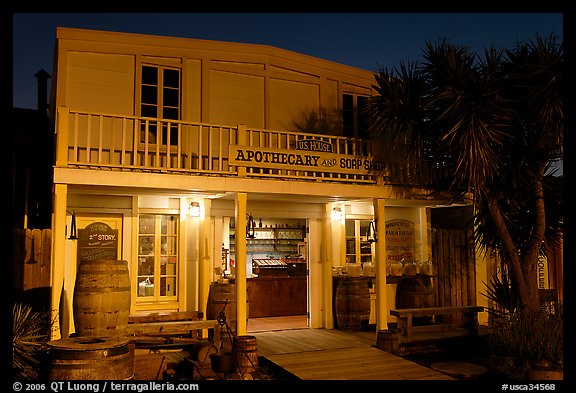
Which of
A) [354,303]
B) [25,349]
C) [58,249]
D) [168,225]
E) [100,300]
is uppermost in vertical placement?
[168,225]

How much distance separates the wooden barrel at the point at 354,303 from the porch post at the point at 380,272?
1.17 m

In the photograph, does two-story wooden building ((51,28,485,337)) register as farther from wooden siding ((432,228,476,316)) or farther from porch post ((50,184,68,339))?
wooden siding ((432,228,476,316))

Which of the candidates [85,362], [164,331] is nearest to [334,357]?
[164,331]

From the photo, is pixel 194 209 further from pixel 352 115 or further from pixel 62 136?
pixel 352 115

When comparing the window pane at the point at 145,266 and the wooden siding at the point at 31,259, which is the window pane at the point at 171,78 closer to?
the window pane at the point at 145,266

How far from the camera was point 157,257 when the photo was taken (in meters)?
10.8

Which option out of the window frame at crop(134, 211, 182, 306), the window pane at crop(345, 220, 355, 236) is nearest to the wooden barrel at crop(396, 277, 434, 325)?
the window pane at crop(345, 220, 355, 236)

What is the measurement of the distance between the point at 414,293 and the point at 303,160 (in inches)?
147

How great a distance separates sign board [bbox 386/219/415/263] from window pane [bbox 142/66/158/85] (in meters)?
6.06

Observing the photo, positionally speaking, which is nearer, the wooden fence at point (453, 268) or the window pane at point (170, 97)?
the window pane at point (170, 97)

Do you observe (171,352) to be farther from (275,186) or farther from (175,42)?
(175,42)

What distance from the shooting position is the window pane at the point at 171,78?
36.6 feet

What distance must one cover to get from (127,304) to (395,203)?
626 centimetres

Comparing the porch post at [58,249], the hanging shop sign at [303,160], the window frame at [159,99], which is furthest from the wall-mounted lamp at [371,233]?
the porch post at [58,249]
